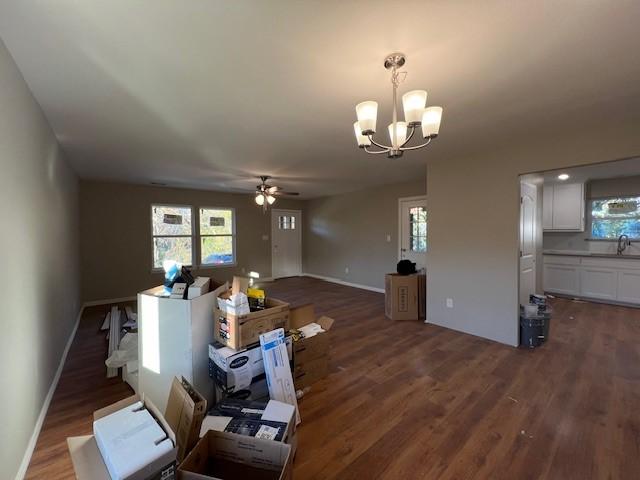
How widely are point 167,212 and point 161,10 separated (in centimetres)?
566

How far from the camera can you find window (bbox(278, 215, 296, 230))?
799 centimetres

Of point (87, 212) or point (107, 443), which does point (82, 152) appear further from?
point (107, 443)

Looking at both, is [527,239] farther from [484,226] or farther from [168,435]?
[168,435]

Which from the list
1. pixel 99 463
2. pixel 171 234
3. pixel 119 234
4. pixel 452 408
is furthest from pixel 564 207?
pixel 119 234

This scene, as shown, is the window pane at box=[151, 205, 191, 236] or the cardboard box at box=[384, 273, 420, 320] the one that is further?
the window pane at box=[151, 205, 191, 236]

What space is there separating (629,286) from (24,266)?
26.1 feet

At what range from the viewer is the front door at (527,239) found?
141 inches

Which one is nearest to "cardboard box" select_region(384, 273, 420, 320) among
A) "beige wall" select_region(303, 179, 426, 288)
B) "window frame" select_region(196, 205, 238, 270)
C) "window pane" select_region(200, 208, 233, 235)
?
"beige wall" select_region(303, 179, 426, 288)

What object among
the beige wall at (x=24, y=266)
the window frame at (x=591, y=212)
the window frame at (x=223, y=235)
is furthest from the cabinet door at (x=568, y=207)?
the beige wall at (x=24, y=266)

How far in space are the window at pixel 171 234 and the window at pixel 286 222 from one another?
2444 millimetres

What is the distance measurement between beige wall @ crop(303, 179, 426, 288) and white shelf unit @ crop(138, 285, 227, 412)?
4.55m

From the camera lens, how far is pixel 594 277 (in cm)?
511

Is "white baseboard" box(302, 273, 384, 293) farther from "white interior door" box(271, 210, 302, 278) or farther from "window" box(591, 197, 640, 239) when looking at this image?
"window" box(591, 197, 640, 239)

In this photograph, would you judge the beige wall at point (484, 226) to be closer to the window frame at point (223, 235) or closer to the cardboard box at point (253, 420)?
the cardboard box at point (253, 420)
